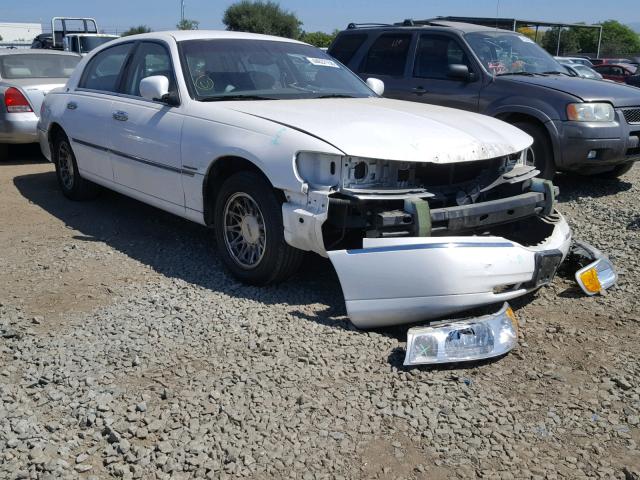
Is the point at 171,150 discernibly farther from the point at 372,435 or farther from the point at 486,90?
the point at 486,90

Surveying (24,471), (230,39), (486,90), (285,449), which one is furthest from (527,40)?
(24,471)

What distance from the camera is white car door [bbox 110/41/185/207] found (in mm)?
5027

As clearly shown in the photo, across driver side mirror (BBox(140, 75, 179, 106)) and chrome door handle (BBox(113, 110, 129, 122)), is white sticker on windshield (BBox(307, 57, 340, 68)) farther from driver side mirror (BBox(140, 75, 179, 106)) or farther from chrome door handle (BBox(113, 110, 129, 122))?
chrome door handle (BBox(113, 110, 129, 122))

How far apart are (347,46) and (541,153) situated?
3160 millimetres

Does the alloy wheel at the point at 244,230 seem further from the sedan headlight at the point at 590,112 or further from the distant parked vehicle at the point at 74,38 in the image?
the distant parked vehicle at the point at 74,38

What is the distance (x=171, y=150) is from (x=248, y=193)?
91cm

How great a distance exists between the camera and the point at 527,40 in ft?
28.1

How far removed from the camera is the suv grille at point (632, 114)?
23.9ft

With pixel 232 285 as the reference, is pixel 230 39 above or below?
above

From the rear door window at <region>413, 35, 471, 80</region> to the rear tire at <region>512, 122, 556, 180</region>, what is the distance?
112cm

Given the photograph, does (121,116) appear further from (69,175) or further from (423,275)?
(423,275)

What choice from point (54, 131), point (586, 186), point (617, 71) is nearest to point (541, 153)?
point (586, 186)

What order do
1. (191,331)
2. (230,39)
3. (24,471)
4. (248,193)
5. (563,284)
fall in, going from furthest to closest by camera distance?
(230,39)
(563,284)
(248,193)
(191,331)
(24,471)

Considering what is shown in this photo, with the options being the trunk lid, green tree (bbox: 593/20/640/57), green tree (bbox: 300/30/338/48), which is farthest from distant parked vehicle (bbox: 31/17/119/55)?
green tree (bbox: 593/20/640/57)
